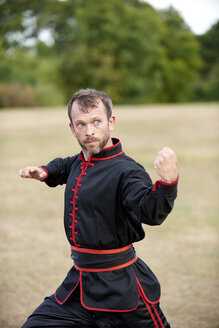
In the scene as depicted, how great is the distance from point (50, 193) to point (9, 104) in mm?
26011

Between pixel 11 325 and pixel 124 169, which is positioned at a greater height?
pixel 124 169

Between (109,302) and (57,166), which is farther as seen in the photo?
(57,166)

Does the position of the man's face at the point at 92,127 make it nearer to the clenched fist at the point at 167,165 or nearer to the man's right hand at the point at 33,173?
the man's right hand at the point at 33,173

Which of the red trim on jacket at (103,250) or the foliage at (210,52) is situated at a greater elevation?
the foliage at (210,52)

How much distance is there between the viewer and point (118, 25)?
4672 cm

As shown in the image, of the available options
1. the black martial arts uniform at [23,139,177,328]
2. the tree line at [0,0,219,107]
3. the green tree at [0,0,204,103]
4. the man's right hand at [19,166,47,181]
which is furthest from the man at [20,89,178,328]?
the green tree at [0,0,204,103]

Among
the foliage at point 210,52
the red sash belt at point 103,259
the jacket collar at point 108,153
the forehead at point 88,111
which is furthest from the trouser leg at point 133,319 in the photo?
the foliage at point 210,52

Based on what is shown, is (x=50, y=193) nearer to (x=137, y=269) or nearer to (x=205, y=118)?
(x=137, y=269)

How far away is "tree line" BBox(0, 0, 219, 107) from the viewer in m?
41.7

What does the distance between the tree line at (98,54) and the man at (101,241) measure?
111 feet

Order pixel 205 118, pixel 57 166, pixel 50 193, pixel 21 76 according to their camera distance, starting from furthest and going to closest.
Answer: pixel 21 76, pixel 205 118, pixel 50 193, pixel 57 166

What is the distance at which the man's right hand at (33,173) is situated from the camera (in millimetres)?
2493

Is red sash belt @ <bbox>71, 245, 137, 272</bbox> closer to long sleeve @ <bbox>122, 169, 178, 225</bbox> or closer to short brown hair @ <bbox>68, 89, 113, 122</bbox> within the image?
long sleeve @ <bbox>122, 169, 178, 225</bbox>

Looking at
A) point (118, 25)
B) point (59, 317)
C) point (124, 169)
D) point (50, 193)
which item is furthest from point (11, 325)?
point (118, 25)
